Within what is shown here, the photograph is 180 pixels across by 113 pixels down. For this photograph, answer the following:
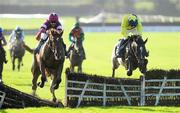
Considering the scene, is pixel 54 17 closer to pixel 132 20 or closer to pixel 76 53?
pixel 132 20

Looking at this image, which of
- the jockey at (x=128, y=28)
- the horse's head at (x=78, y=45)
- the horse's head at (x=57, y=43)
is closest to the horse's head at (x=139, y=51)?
the jockey at (x=128, y=28)

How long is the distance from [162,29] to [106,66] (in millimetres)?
32637

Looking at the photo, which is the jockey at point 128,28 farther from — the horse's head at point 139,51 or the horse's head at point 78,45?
the horse's head at point 78,45

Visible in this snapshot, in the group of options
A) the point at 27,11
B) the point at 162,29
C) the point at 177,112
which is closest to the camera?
the point at 177,112

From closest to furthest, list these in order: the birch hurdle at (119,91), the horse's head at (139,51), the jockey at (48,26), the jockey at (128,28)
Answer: the birch hurdle at (119,91), the jockey at (48,26), the horse's head at (139,51), the jockey at (128,28)

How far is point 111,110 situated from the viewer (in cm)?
1465

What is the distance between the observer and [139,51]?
56.7 ft

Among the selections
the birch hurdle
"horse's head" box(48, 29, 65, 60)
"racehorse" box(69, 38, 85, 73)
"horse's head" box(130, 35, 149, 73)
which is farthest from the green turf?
"horse's head" box(130, 35, 149, 73)

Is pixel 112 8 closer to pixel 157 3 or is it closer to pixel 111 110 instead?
pixel 157 3

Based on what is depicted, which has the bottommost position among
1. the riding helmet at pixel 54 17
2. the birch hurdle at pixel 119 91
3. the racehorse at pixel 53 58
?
the birch hurdle at pixel 119 91

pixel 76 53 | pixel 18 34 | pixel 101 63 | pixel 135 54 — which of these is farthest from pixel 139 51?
pixel 101 63

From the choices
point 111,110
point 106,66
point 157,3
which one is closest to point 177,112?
point 111,110

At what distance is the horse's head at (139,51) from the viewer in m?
17.1

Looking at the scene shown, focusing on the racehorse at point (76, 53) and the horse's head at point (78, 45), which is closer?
the horse's head at point (78, 45)
